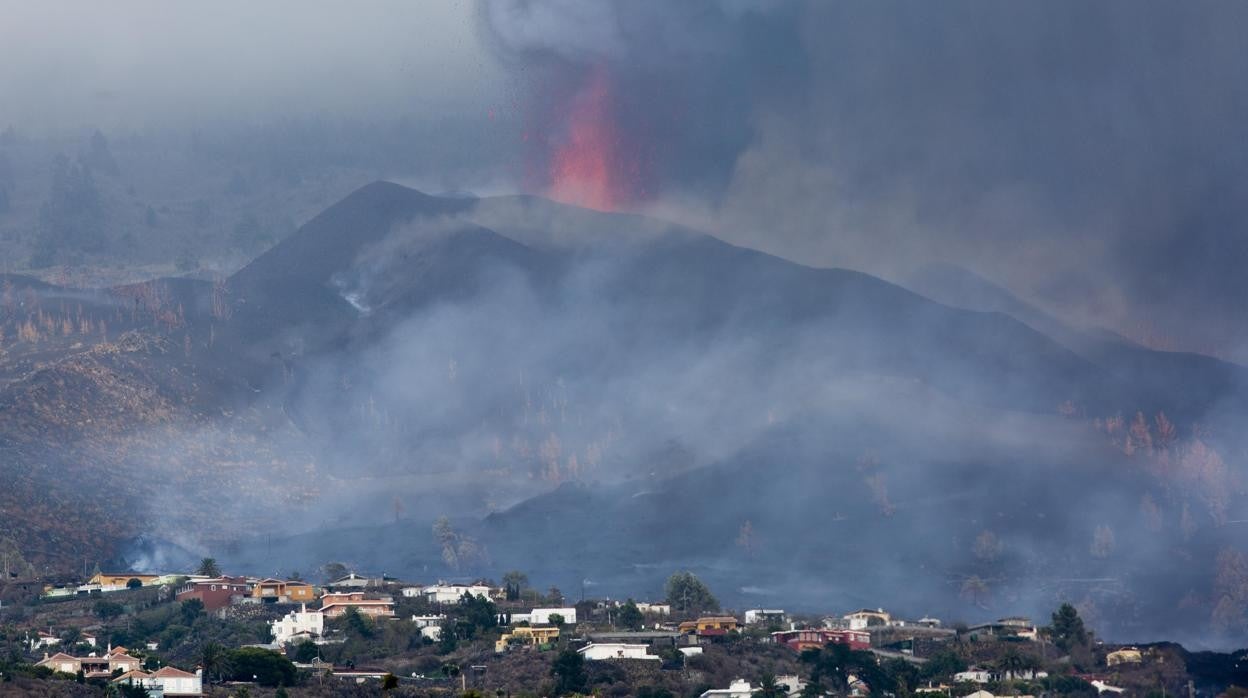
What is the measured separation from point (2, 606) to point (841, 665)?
55362 mm

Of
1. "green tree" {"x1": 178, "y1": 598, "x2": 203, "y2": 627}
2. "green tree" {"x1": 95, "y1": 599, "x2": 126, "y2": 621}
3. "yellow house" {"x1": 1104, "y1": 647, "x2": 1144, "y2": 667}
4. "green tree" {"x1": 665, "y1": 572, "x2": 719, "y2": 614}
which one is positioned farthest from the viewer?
"green tree" {"x1": 665, "y1": 572, "x2": 719, "y2": 614}

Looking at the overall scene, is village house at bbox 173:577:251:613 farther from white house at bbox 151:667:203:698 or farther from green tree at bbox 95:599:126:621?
white house at bbox 151:667:203:698

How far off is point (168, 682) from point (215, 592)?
3851cm

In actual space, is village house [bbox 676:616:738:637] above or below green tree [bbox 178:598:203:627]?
below

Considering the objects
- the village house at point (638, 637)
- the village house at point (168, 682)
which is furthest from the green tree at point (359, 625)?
the village house at point (168, 682)

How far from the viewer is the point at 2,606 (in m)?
147

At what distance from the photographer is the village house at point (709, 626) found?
447 ft

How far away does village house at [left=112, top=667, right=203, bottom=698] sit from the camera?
10612 cm

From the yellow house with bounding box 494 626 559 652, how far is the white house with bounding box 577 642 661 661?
18.1ft


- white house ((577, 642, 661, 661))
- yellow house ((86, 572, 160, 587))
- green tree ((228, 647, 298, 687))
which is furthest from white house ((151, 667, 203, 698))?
yellow house ((86, 572, 160, 587))

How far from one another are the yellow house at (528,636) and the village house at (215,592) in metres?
20.4

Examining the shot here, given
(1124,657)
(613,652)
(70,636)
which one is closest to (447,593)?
(613,652)

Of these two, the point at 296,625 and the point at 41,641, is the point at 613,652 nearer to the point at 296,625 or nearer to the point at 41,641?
the point at 296,625

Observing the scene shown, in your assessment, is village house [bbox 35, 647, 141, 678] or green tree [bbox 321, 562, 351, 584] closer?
village house [bbox 35, 647, 141, 678]
